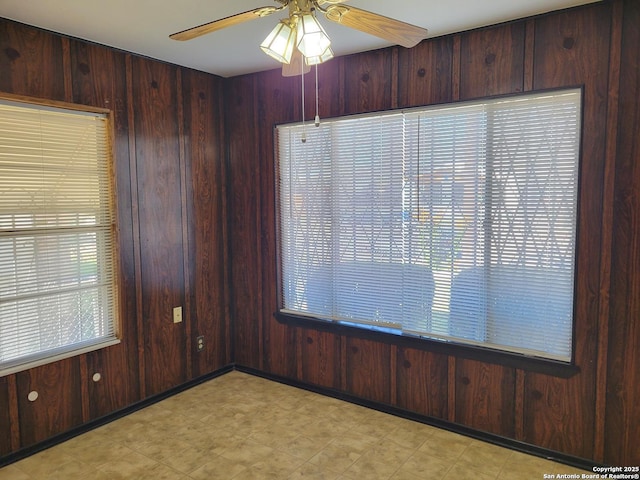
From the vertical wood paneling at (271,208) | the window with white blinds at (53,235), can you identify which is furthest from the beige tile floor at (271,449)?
the window with white blinds at (53,235)

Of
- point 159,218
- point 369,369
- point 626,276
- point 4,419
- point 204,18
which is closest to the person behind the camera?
point 626,276

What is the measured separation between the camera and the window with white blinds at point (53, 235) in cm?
266

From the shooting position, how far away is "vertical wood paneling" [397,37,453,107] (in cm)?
286

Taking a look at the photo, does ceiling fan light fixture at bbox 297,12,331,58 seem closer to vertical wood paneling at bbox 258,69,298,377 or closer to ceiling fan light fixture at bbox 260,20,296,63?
ceiling fan light fixture at bbox 260,20,296,63

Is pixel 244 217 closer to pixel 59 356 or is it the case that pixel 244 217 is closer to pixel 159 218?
pixel 159 218

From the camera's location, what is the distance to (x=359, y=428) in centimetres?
304

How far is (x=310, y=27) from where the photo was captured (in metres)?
1.66

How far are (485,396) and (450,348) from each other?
0.36 m

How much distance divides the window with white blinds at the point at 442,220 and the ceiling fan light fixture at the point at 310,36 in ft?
3.19

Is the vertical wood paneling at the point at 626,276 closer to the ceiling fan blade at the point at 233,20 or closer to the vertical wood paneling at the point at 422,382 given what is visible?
the vertical wood paneling at the point at 422,382

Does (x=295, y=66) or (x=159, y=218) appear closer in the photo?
(x=295, y=66)

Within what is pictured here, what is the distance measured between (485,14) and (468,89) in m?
0.43

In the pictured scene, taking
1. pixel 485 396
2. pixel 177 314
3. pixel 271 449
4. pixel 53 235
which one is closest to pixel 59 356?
pixel 53 235

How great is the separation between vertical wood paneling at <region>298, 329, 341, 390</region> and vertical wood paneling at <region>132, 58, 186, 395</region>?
1016mm
